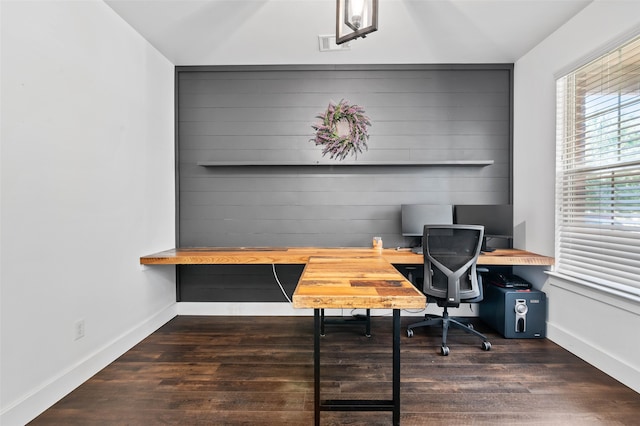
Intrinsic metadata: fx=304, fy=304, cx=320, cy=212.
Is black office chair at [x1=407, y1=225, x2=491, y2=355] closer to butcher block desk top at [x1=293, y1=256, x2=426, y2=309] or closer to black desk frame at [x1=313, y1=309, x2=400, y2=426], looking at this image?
butcher block desk top at [x1=293, y1=256, x2=426, y2=309]

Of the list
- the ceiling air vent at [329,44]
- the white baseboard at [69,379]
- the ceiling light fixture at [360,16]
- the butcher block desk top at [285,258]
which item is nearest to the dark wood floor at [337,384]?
the white baseboard at [69,379]

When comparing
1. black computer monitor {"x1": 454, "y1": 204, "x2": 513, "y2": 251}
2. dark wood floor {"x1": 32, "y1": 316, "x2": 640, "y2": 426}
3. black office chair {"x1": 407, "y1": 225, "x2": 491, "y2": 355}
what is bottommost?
dark wood floor {"x1": 32, "y1": 316, "x2": 640, "y2": 426}

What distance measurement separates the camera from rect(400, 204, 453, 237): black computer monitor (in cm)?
312

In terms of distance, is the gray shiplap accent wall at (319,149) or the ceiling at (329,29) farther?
the gray shiplap accent wall at (319,149)

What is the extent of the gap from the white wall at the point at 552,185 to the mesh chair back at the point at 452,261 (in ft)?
2.44

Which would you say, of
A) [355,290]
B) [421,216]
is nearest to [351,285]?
[355,290]

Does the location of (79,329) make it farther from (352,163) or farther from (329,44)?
(329,44)

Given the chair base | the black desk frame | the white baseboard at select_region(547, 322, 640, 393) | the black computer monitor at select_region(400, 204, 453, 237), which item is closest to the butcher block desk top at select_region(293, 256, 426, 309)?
the black desk frame

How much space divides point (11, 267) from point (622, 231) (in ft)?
12.4

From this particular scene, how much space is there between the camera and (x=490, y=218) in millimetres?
2973

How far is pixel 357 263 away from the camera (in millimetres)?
2182

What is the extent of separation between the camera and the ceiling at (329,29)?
92.4 inches

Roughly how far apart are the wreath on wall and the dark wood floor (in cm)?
188

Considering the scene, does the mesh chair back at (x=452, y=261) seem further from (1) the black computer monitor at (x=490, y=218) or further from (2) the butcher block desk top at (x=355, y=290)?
(2) the butcher block desk top at (x=355, y=290)
